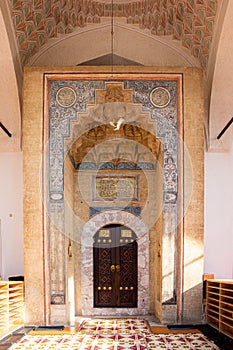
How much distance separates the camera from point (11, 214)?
8.12m

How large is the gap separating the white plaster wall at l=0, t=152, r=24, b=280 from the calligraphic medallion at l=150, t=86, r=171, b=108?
3005mm

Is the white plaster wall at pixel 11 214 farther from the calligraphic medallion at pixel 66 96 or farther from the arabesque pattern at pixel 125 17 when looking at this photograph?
the arabesque pattern at pixel 125 17

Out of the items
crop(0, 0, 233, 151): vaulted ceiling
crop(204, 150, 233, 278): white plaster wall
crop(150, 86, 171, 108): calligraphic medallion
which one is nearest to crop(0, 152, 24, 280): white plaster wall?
crop(0, 0, 233, 151): vaulted ceiling

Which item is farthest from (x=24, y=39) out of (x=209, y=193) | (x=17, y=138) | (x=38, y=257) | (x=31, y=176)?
(x=209, y=193)

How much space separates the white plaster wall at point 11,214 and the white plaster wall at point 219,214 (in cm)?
376

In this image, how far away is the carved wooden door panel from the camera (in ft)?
28.2

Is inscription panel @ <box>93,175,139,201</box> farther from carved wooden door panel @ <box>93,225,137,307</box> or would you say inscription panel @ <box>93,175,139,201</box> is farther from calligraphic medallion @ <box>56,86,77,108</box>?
calligraphic medallion @ <box>56,86,77,108</box>

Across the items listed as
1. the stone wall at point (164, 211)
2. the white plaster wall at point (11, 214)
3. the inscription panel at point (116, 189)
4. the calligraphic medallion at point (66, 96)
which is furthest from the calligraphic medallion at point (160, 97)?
the white plaster wall at point (11, 214)

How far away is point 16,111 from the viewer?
7.63 metres

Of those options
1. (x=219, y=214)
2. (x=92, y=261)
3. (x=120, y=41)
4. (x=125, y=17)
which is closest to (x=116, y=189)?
(x=92, y=261)

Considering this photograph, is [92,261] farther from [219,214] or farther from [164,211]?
[219,214]

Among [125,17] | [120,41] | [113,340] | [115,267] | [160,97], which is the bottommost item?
[113,340]

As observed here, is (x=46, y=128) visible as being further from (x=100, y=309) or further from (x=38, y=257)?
(x=100, y=309)

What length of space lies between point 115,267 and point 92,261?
1.68 ft
